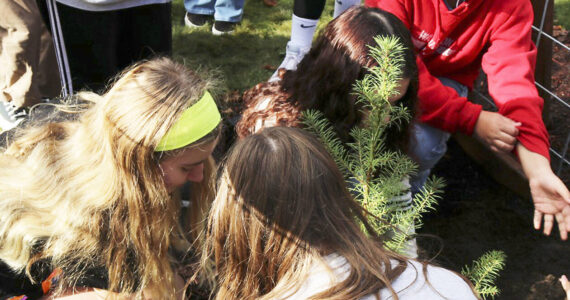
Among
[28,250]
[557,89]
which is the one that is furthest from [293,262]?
[557,89]

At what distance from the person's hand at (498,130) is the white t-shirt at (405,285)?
38.8 inches

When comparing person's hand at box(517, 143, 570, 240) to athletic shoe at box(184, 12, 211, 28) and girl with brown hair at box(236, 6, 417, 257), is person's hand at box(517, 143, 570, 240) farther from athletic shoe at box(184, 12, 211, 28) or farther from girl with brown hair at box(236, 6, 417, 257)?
athletic shoe at box(184, 12, 211, 28)

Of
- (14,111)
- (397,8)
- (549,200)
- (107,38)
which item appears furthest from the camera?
(107,38)

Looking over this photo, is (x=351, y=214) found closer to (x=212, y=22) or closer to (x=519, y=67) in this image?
(x=519, y=67)

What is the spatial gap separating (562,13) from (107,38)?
10.2 ft

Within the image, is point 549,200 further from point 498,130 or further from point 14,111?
point 14,111

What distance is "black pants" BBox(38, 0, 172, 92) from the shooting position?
8.10 feet

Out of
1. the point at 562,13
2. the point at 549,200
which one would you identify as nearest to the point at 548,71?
the point at 549,200

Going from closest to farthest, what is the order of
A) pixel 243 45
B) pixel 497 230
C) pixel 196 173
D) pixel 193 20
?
pixel 196 173, pixel 497 230, pixel 243 45, pixel 193 20

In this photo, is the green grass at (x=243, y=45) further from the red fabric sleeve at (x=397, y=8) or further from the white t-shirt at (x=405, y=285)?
the white t-shirt at (x=405, y=285)

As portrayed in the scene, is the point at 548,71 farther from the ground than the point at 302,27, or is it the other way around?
the point at 548,71

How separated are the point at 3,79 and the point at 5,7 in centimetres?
28

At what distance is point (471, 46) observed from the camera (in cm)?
247

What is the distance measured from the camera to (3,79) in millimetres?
2197
